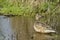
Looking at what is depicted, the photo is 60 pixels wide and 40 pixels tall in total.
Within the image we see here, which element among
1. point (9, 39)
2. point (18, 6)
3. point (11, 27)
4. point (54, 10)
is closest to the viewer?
point (9, 39)

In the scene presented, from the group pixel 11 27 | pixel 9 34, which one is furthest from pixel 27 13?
pixel 9 34

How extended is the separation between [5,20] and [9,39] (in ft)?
9.49

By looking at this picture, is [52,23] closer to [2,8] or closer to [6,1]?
[2,8]

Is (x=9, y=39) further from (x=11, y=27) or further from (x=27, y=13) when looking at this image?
(x=27, y=13)

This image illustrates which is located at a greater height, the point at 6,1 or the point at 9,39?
the point at 6,1

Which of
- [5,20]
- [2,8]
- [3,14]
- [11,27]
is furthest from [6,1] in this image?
[11,27]

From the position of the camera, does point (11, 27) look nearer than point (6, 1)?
Yes

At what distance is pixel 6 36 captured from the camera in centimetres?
868

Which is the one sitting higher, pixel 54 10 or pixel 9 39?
pixel 54 10

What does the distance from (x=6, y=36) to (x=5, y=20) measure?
2.50 metres

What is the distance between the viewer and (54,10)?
38.9ft

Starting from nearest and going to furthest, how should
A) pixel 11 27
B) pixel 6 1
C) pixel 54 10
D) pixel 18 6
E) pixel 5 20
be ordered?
pixel 11 27, pixel 5 20, pixel 54 10, pixel 18 6, pixel 6 1

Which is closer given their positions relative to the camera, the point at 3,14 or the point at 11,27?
the point at 11,27

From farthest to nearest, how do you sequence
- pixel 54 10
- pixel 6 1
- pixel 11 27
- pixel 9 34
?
pixel 6 1, pixel 54 10, pixel 11 27, pixel 9 34
